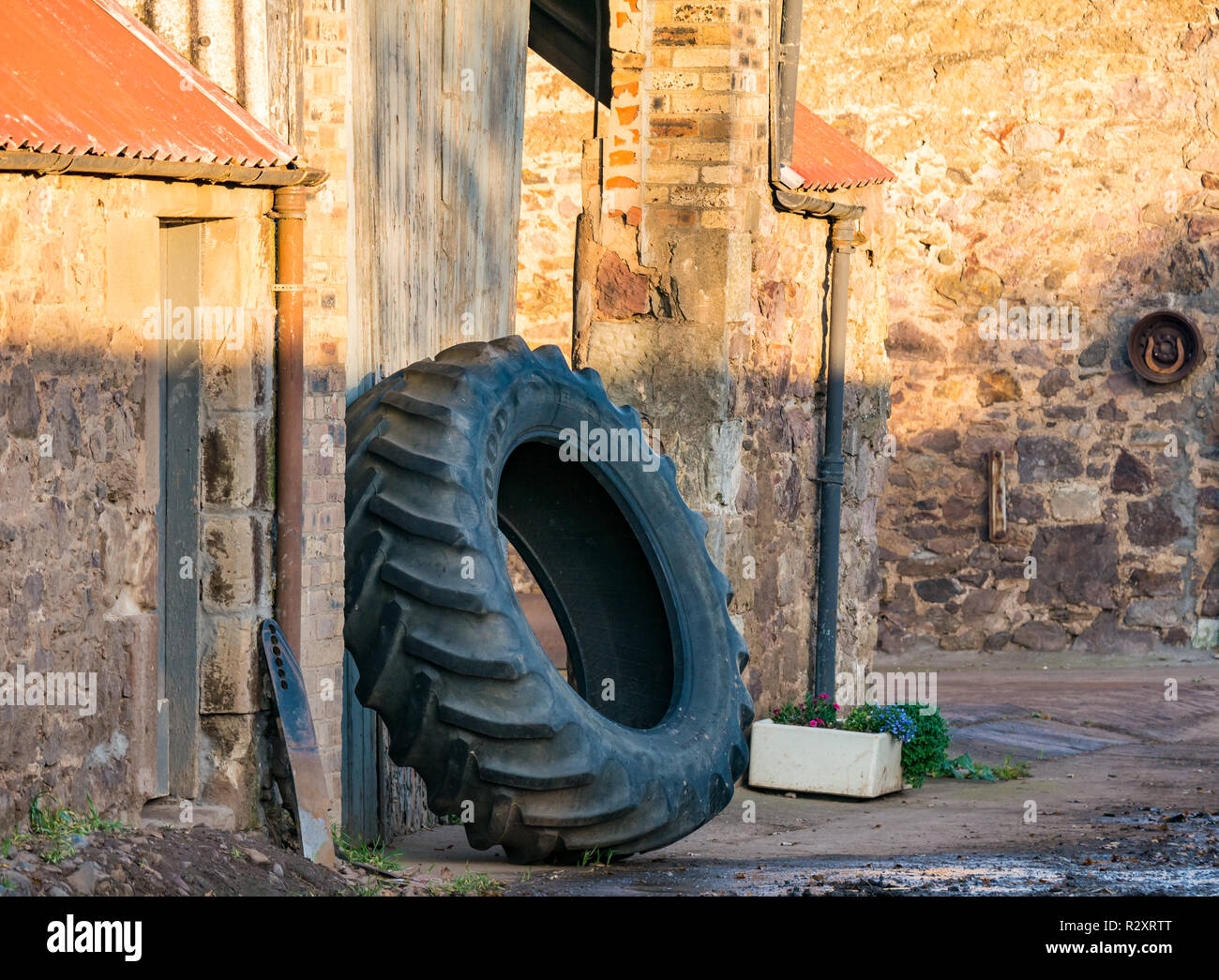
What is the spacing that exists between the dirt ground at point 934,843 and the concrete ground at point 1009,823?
0.01m

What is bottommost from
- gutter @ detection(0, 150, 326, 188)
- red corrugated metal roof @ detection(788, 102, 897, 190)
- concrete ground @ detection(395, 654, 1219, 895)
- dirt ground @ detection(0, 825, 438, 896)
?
concrete ground @ detection(395, 654, 1219, 895)

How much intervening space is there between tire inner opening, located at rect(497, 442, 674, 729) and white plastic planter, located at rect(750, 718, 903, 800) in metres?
1.19

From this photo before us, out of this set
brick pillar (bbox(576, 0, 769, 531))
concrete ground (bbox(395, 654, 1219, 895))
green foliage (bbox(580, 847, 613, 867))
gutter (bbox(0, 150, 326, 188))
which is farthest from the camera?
brick pillar (bbox(576, 0, 769, 531))

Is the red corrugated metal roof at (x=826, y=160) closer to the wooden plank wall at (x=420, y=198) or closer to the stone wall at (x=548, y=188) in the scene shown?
the wooden plank wall at (x=420, y=198)

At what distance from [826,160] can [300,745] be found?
4.26 metres

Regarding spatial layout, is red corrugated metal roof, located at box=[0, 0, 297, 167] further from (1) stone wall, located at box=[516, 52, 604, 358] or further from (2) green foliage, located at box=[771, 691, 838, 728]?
(1) stone wall, located at box=[516, 52, 604, 358]

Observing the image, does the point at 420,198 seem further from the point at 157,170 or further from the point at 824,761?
the point at 824,761

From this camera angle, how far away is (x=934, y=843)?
18.0ft

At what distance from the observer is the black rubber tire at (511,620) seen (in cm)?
441

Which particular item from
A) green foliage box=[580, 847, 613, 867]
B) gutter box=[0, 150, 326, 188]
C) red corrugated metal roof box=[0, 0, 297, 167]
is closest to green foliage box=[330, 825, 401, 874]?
green foliage box=[580, 847, 613, 867]

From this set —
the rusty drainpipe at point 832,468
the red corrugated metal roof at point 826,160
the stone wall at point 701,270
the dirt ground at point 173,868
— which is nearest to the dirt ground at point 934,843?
the dirt ground at point 173,868

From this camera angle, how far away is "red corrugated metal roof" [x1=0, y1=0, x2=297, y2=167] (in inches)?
138

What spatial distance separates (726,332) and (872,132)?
3472 mm

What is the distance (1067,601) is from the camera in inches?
381
